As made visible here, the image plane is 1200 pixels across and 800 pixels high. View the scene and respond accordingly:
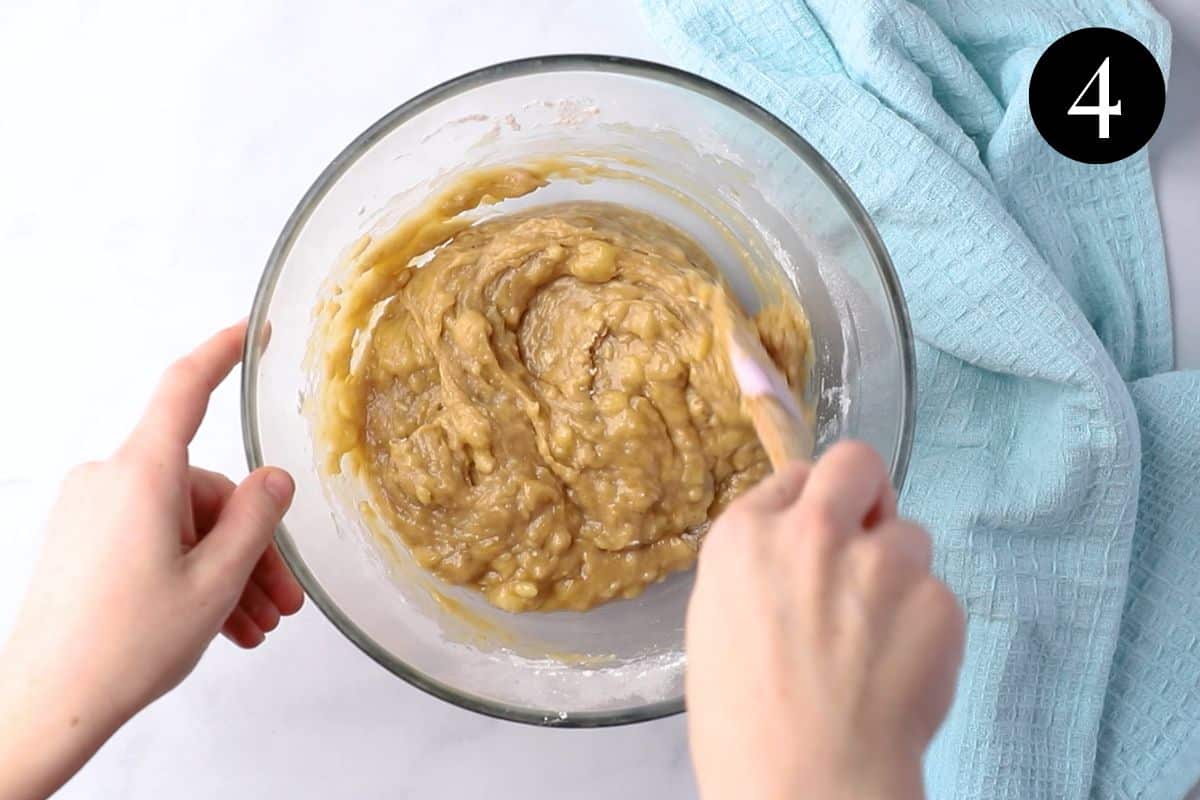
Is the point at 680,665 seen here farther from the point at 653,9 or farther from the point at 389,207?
the point at 653,9

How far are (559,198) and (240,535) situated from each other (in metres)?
0.68

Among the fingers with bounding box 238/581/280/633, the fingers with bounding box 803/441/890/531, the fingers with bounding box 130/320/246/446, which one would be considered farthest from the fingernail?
the fingers with bounding box 803/441/890/531

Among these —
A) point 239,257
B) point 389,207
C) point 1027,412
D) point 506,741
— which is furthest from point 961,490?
point 239,257

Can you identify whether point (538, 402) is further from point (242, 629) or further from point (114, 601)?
point (114, 601)

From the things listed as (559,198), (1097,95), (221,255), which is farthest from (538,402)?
(1097,95)

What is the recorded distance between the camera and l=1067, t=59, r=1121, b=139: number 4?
1617 millimetres

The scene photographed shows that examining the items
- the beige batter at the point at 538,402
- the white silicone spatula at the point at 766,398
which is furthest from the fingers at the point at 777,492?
the beige batter at the point at 538,402

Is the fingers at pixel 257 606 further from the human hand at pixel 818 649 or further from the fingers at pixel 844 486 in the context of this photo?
the fingers at pixel 844 486

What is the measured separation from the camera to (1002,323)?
1507 millimetres

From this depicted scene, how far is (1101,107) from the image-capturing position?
163 cm

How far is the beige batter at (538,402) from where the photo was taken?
1.48m

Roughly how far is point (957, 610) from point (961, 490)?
2.07 feet

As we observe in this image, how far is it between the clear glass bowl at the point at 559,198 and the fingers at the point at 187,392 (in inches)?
1.9

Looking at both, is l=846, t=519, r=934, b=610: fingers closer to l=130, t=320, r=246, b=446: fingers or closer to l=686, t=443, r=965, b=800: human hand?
l=686, t=443, r=965, b=800: human hand
